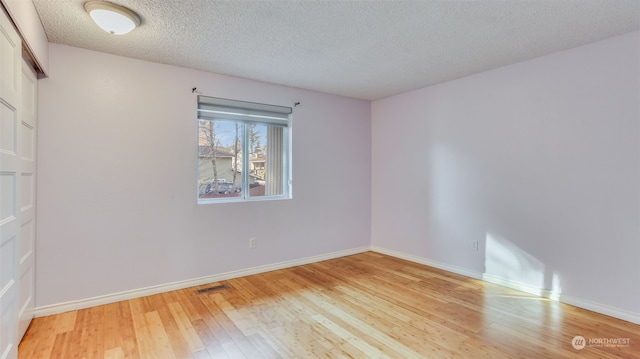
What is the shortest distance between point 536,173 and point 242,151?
3.19 meters

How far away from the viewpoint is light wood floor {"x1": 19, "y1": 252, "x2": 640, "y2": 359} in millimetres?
2088

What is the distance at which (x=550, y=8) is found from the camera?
2121 mm

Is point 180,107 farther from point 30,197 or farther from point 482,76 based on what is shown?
point 482,76

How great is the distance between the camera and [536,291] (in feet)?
9.92

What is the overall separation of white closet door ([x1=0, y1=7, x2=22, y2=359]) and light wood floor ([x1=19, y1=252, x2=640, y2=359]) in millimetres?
546

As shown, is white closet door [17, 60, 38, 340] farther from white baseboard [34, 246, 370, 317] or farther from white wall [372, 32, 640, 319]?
white wall [372, 32, 640, 319]

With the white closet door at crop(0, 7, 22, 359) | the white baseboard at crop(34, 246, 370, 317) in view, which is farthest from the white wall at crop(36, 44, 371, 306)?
the white closet door at crop(0, 7, 22, 359)

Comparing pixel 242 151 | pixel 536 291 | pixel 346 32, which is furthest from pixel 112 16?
pixel 536 291

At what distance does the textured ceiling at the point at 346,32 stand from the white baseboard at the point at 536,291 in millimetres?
2274

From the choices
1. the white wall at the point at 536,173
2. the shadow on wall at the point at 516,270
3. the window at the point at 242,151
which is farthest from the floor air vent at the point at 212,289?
the shadow on wall at the point at 516,270

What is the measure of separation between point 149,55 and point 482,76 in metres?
3.48

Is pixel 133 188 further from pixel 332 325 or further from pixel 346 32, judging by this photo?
pixel 346 32

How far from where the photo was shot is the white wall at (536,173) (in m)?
2.55

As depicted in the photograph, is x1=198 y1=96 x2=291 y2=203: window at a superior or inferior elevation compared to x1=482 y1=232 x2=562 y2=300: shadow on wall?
superior
